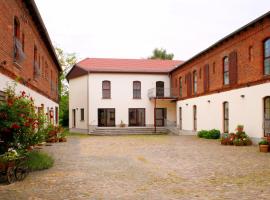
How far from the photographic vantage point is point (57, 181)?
9492 millimetres

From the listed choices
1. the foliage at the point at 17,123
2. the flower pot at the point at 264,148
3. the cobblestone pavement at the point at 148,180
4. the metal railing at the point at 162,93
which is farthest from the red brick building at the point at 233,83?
the foliage at the point at 17,123

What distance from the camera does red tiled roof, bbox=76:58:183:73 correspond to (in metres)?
37.6

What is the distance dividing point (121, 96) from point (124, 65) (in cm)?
332

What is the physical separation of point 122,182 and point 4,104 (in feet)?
11.9

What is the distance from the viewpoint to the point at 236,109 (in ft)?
75.4

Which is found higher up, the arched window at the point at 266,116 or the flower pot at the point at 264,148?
the arched window at the point at 266,116

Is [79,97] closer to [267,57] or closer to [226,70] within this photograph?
Answer: [226,70]

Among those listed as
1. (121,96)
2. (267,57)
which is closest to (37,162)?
(267,57)

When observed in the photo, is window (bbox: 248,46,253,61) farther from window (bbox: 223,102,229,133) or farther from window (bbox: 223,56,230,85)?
window (bbox: 223,102,229,133)

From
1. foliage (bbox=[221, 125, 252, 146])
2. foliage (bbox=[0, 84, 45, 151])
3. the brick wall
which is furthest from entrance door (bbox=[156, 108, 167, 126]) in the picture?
foliage (bbox=[0, 84, 45, 151])

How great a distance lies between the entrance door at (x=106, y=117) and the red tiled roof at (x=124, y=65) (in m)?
3.91

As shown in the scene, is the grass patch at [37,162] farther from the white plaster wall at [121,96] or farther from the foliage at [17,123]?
the white plaster wall at [121,96]

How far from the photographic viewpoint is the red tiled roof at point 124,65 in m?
37.6

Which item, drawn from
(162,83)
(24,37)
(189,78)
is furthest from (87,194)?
(162,83)
